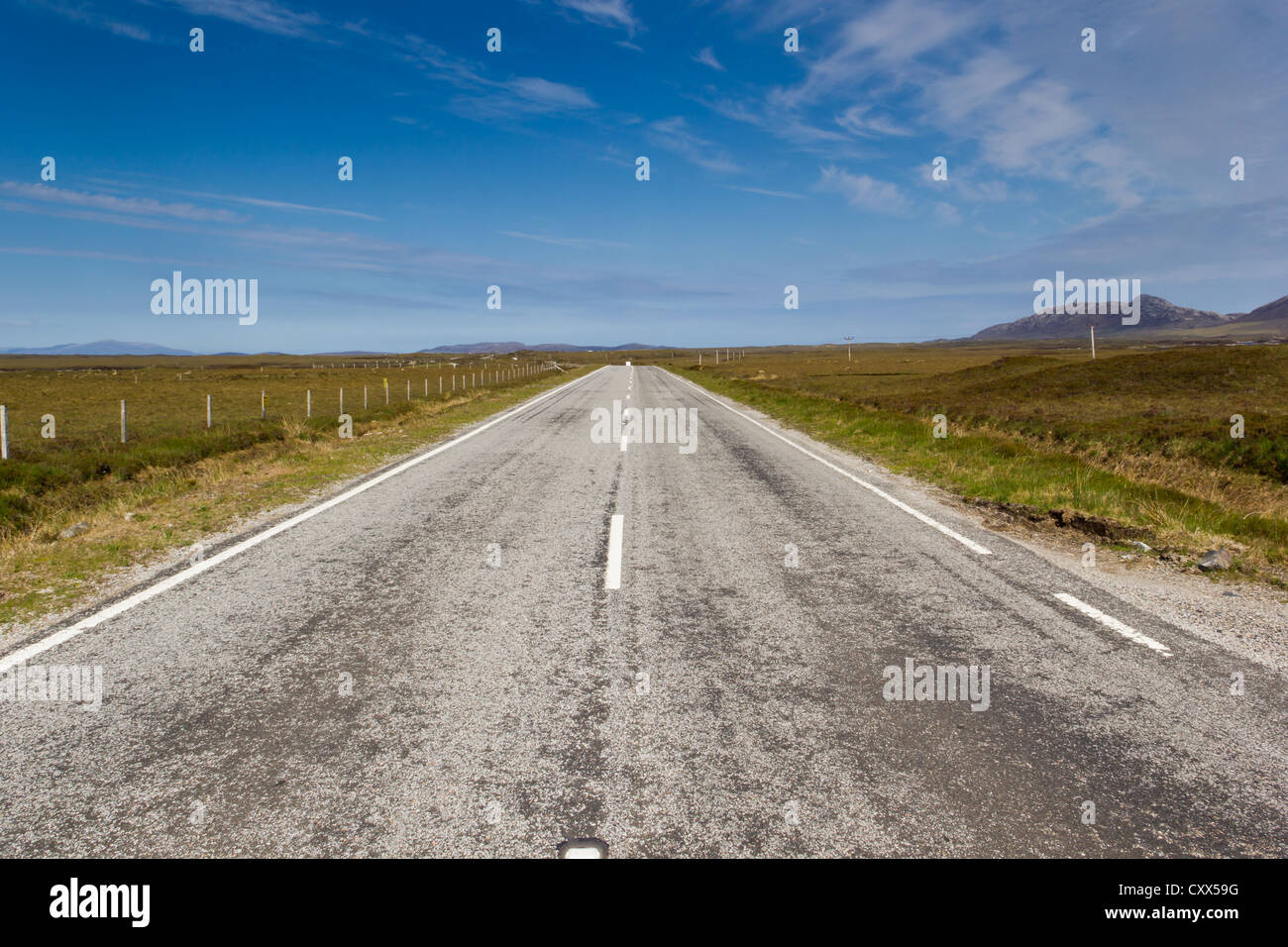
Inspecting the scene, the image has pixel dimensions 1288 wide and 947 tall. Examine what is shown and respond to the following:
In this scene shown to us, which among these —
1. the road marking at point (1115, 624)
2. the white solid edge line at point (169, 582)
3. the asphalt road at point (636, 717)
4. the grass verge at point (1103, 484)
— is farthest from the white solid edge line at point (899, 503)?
the white solid edge line at point (169, 582)

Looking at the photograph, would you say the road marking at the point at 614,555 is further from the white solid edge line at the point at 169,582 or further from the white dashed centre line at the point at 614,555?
the white solid edge line at the point at 169,582

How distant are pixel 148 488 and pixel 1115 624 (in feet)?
39.8

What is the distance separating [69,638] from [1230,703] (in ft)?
23.6

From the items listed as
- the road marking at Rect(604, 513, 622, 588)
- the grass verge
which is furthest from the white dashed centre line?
the grass verge

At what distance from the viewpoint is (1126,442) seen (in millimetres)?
18016

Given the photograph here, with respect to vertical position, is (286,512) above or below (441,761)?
above

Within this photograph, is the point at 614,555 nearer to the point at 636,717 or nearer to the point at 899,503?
the point at 636,717

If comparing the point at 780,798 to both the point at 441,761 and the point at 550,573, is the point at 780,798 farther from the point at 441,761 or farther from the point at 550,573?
the point at 550,573

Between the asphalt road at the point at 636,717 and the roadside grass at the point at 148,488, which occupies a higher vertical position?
the roadside grass at the point at 148,488

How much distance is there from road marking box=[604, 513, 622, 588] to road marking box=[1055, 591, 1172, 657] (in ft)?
12.0

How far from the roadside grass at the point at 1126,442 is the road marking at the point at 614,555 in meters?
Answer: 5.39

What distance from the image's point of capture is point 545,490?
10344 millimetres

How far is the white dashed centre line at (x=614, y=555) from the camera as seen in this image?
6.15 m
